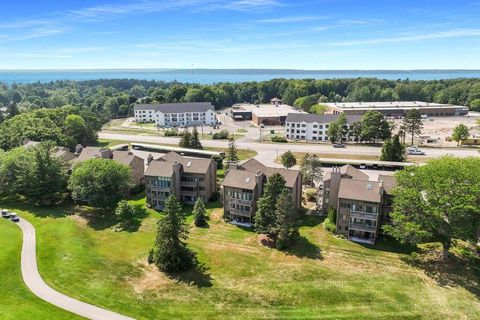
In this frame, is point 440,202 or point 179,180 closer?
point 440,202

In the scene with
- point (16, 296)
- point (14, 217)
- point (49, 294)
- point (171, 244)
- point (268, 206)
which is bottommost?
point (49, 294)

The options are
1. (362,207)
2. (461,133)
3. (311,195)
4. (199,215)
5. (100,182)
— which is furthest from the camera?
(461,133)

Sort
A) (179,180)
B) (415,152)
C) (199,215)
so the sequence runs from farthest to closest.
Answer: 1. (415,152)
2. (179,180)
3. (199,215)

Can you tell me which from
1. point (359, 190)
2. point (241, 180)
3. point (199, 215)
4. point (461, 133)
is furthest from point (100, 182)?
point (461, 133)

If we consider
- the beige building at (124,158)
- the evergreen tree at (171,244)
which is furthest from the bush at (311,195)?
the beige building at (124,158)

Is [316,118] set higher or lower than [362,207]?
higher

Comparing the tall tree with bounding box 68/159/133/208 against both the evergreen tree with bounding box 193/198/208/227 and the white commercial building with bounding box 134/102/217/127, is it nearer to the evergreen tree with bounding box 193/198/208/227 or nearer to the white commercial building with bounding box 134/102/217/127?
the evergreen tree with bounding box 193/198/208/227

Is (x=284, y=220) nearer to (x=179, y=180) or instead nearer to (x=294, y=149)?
(x=179, y=180)
